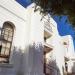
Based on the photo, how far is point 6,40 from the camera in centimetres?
1182

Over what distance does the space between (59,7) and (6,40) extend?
5771 millimetres

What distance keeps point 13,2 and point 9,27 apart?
178 centimetres

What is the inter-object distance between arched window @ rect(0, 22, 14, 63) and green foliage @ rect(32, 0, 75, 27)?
16.1 feet

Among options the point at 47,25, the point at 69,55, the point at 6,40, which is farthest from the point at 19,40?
the point at 69,55

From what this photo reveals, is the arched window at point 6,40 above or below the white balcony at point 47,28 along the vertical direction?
below

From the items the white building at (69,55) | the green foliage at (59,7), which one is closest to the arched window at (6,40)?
the green foliage at (59,7)

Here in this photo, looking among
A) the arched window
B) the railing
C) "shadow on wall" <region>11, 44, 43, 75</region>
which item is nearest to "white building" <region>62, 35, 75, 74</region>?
the railing

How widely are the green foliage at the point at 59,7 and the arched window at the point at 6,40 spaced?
16.1 ft

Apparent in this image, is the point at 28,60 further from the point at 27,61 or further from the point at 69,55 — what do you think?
the point at 69,55

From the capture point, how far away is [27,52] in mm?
12172

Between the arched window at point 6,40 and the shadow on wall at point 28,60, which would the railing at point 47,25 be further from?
the arched window at point 6,40

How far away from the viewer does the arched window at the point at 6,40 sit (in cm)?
1138

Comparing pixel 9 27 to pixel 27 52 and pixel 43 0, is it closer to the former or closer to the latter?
pixel 27 52

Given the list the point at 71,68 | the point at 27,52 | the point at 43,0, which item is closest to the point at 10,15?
the point at 27,52
